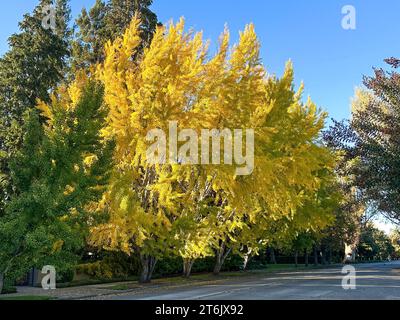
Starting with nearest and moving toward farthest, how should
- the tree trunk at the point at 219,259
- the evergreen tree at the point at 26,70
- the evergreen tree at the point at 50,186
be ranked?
the evergreen tree at the point at 50,186 < the evergreen tree at the point at 26,70 < the tree trunk at the point at 219,259

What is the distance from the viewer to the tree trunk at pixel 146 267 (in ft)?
82.3

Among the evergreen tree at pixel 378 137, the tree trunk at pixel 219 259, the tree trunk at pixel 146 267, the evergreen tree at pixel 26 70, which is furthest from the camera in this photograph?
the tree trunk at pixel 219 259


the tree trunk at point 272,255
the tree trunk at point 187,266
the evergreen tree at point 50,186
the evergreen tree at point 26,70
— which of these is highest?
the evergreen tree at point 26,70

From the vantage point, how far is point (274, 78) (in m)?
28.5

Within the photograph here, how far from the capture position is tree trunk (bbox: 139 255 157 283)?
25094 mm

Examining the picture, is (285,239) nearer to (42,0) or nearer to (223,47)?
(223,47)

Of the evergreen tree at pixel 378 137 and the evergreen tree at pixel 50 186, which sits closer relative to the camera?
the evergreen tree at pixel 50 186

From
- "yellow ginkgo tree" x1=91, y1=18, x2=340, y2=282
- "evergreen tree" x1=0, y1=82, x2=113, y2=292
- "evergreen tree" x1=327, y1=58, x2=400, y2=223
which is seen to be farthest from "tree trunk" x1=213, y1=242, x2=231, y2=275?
"evergreen tree" x1=0, y1=82, x2=113, y2=292

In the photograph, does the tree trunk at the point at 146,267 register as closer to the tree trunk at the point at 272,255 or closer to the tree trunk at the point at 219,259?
the tree trunk at the point at 219,259

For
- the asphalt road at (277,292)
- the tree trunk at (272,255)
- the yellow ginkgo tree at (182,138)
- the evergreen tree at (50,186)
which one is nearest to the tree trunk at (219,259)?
the yellow ginkgo tree at (182,138)

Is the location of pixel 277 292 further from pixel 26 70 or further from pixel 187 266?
pixel 26 70

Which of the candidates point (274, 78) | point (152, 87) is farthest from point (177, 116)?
point (274, 78)

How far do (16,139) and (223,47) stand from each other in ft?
42.9

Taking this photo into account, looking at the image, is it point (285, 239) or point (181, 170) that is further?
point (285, 239)
